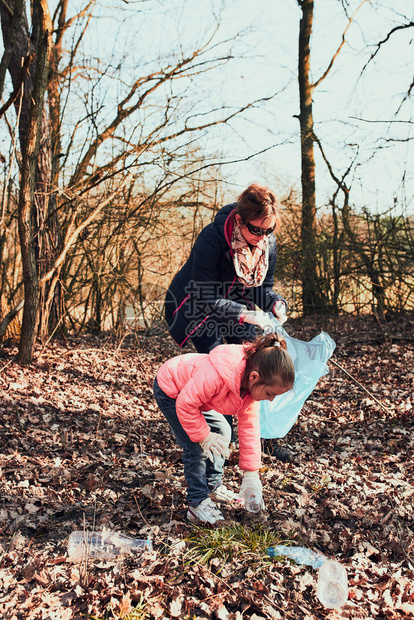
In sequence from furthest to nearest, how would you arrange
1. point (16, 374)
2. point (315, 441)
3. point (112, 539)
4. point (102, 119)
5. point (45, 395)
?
point (102, 119)
point (16, 374)
point (45, 395)
point (315, 441)
point (112, 539)

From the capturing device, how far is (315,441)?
14.2ft

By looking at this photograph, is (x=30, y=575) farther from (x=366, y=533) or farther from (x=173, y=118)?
(x=173, y=118)

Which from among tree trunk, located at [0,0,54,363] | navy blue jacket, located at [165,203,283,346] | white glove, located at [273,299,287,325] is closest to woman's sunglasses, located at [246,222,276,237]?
navy blue jacket, located at [165,203,283,346]

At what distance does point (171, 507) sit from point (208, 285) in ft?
4.45

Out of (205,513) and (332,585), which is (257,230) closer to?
(205,513)

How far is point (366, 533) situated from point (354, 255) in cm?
552

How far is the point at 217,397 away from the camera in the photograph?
2553mm

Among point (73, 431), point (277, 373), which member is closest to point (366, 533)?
point (277, 373)

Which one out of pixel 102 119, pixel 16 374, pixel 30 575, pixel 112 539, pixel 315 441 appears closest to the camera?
pixel 30 575

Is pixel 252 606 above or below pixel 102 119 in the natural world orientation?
below

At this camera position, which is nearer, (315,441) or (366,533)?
(366,533)

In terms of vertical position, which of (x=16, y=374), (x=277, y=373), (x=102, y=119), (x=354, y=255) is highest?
(x=102, y=119)

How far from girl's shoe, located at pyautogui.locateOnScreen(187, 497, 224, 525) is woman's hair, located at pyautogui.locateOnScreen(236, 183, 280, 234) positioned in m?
1.63

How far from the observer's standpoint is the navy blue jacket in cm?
315
